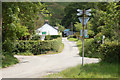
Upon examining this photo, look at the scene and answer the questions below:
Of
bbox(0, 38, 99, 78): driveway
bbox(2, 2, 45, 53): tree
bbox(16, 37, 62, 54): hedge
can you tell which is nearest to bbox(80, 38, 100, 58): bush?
bbox(0, 38, 99, 78): driveway

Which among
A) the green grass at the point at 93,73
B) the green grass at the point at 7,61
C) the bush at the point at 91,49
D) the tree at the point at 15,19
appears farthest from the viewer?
the bush at the point at 91,49

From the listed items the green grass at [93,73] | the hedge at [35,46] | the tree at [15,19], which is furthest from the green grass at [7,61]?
the hedge at [35,46]

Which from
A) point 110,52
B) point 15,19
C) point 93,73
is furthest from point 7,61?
point 110,52

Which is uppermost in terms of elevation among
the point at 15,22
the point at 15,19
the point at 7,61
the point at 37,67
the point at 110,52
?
the point at 15,19

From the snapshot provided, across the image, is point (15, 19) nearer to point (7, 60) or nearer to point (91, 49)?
point (7, 60)

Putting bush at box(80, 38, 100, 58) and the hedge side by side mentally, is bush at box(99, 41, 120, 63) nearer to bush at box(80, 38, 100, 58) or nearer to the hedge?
bush at box(80, 38, 100, 58)

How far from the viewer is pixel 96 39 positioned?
21.2 m

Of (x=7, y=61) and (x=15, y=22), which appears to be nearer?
(x=7, y=61)

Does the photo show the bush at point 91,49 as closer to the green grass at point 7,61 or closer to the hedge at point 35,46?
the hedge at point 35,46

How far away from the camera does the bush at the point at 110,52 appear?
449 inches

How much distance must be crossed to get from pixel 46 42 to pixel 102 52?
43.1ft

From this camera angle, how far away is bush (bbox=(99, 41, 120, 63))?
11.4 metres

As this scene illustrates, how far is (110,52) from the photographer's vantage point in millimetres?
11680

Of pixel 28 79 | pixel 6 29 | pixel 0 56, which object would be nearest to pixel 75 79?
pixel 28 79
